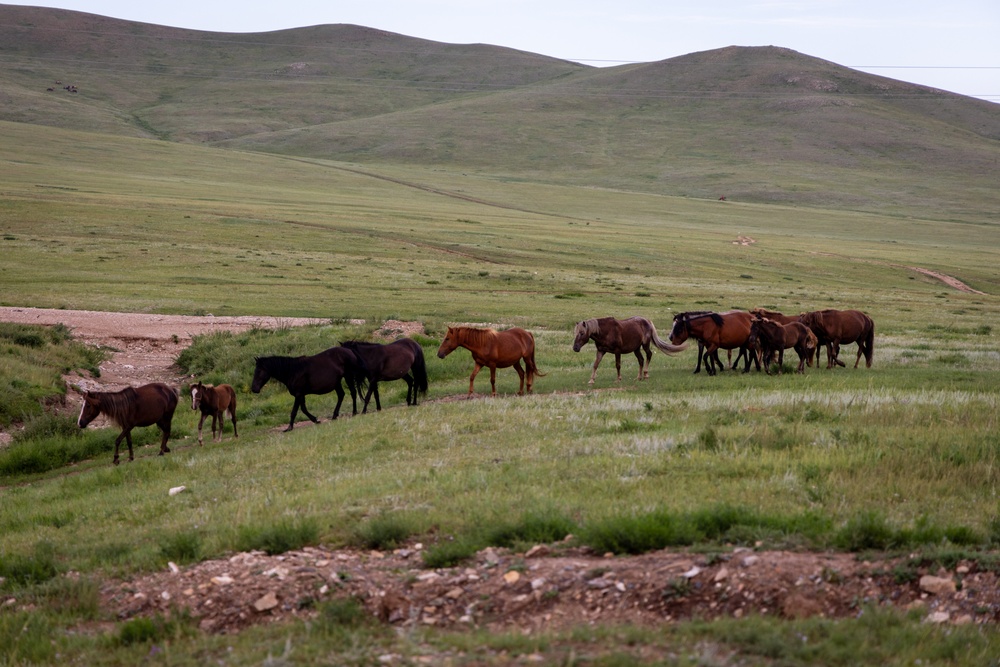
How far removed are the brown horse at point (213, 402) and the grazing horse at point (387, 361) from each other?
2391 millimetres

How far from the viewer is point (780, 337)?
20172mm

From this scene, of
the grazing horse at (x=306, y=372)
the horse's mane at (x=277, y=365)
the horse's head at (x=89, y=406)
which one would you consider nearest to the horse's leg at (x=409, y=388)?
the grazing horse at (x=306, y=372)

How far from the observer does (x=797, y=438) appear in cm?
1122

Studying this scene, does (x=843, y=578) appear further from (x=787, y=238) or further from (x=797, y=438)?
(x=787, y=238)

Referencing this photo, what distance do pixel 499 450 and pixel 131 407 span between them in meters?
6.96

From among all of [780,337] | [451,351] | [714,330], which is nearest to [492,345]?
[451,351]

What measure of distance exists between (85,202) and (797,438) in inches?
2410

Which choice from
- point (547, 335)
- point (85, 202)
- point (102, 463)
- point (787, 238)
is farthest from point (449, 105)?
point (102, 463)

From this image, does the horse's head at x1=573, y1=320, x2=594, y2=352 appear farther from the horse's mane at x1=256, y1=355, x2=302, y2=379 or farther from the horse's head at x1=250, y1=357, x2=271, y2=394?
the horse's head at x1=250, y1=357, x2=271, y2=394

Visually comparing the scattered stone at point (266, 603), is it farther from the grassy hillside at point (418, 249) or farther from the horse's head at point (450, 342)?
the grassy hillside at point (418, 249)

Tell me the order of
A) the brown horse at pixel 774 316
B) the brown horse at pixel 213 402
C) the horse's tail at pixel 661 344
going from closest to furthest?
the brown horse at pixel 213 402 → the horse's tail at pixel 661 344 → the brown horse at pixel 774 316

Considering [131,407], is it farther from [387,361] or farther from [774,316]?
[774,316]

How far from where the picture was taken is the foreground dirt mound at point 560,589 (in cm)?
666

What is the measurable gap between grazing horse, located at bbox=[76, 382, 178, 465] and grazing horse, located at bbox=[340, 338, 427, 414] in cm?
360
